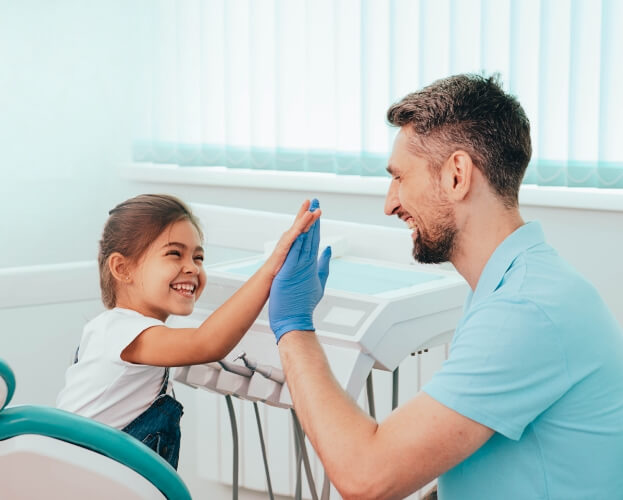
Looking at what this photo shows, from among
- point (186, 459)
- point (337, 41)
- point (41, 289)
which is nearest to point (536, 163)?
point (337, 41)

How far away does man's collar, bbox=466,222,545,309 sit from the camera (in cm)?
116

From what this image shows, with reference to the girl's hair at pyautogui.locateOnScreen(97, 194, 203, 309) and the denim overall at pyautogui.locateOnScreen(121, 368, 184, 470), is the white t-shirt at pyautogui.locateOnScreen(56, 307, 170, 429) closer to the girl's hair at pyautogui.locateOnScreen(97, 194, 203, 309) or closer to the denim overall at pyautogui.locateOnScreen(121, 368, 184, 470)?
the denim overall at pyautogui.locateOnScreen(121, 368, 184, 470)

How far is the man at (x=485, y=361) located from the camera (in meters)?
1.03

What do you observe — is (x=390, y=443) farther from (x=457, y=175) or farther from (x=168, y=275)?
(x=168, y=275)

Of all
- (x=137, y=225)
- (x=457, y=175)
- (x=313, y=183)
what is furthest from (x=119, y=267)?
(x=313, y=183)

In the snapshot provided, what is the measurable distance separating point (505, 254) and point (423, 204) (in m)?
0.13

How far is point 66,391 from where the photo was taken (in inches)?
60.0

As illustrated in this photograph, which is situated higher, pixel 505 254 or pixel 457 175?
pixel 457 175

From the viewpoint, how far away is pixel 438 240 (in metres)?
1.23

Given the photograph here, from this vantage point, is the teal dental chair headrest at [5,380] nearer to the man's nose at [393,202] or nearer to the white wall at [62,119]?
the man's nose at [393,202]

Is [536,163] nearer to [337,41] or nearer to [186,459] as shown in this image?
[337,41]

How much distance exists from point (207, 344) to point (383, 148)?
1267 mm

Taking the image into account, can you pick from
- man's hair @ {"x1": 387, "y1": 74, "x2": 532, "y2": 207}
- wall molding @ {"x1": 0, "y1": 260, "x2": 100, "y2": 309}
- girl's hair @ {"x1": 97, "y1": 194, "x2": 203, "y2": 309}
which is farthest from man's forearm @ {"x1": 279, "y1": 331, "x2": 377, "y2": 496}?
wall molding @ {"x1": 0, "y1": 260, "x2": 100, "y2": 309}

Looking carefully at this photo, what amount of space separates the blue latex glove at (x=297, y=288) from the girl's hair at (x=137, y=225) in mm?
309
